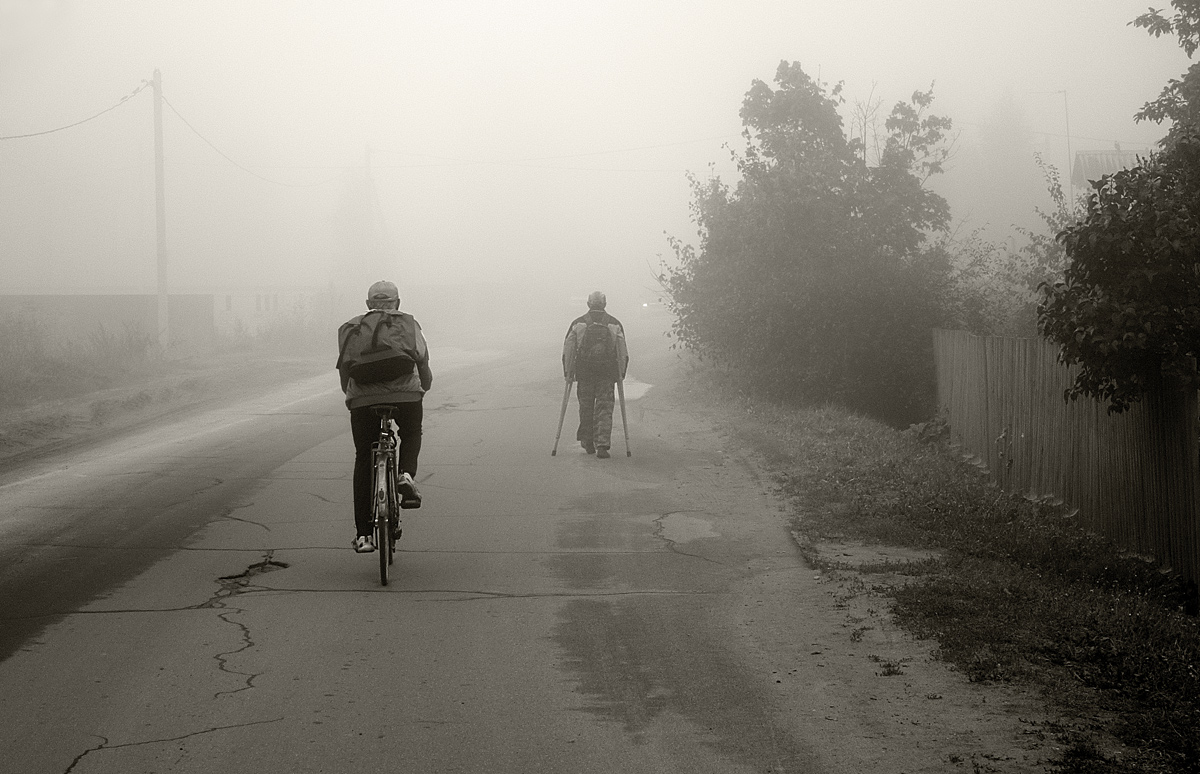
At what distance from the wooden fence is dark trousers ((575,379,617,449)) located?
4.29m

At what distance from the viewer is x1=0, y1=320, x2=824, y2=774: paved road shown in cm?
457

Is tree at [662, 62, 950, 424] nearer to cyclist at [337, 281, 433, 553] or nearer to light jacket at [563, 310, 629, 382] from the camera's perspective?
light jacket at [563, 310, 629, 382]

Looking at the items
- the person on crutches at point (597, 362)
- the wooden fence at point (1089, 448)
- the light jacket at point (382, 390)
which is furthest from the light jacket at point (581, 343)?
the light jacket at point (382, 390)

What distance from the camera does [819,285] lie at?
17.9m

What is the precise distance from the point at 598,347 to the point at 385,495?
5.93m

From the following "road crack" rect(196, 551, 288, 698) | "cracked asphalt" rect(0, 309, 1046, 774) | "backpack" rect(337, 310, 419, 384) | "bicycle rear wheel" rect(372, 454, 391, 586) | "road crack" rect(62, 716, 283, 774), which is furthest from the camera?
→ "backpack" rect(337, 310, 419, 384)

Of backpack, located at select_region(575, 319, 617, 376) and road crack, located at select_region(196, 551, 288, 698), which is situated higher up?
backpack, located at select_region(575, 319, 617, 376)

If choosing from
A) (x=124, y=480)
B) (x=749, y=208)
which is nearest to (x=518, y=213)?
(x=749, y=208)

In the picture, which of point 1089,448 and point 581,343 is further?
point 581,343

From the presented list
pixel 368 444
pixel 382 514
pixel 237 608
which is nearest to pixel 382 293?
pixel 368 444

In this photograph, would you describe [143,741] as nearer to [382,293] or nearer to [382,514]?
[382,514]

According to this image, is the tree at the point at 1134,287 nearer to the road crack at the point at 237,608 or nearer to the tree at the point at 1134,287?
the tree at the point at 1134,287

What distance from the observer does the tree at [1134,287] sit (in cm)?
775

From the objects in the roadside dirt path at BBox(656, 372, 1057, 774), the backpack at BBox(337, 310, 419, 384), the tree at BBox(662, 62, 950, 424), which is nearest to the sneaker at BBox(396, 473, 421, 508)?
the backpack at BBox(337, 310, 419, 384)
